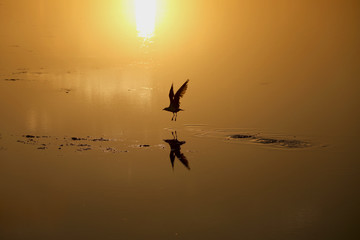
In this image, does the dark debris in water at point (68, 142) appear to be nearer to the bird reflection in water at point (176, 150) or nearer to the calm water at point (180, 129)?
the calm water at point (180, 129)

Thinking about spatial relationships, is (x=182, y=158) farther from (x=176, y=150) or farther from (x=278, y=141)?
(x=278, y=141)

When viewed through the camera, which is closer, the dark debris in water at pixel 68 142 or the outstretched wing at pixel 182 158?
the outstretched wing at pixel 182 158

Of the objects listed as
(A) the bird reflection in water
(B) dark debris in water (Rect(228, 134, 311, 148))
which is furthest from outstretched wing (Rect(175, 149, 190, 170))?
(B) dark debris in water (Rect(228, 134, 311, 148))

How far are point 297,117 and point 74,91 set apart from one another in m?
3.90

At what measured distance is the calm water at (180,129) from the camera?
6215mm

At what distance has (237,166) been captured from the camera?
7707 millimetres

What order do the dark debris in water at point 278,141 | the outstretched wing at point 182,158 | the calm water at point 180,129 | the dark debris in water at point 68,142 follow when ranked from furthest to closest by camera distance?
the dark debris in water at point 278,141 → the dark debris in water at point 68,142 → the outstretched wing at point 182,158 → the calm water at point 180,129

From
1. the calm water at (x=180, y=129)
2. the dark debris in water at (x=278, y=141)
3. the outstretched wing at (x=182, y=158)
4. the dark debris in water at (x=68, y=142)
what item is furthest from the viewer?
the dark debris in water at (x=278, y=141)

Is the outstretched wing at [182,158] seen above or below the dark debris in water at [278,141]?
below

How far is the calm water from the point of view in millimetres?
6215

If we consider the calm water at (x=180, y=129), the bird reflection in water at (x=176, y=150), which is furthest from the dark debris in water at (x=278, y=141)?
the bird reflection in water at (x=176, y=150)

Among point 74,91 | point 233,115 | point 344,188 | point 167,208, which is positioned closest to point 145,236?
point 167,208

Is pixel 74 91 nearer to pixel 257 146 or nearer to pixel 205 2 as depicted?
pixel 257 146

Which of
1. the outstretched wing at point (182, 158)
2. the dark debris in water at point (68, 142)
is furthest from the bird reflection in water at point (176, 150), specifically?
the dark debris in water at point (68, 142)
